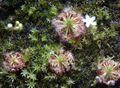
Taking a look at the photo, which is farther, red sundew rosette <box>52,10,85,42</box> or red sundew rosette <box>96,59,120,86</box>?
red sundew rosette <box>52,10,85,42</box>

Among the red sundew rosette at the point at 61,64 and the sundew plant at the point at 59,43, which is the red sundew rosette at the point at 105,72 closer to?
the sundew plant at the point at 59,43

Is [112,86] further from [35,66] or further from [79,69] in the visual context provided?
[35,66]

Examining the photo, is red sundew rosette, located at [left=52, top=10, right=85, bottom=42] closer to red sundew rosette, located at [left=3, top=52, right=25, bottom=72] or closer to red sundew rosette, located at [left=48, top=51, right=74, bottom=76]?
red sundew rosette, located at [left=48, top=51, right=74, bottom=76]

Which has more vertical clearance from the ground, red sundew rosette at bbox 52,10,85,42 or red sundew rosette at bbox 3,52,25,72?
red sundew rosette at bbox 52,10,85,42

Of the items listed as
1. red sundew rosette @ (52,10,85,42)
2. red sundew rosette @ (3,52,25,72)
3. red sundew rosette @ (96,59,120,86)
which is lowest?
red sundew rosette @ (96,59,120,86)

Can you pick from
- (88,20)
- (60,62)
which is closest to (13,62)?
(60,62)

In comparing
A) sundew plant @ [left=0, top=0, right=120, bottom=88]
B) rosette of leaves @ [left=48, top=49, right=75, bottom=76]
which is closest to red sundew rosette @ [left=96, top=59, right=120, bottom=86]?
sundew plant @ [left=0, top=0, right=120, bottom=88]

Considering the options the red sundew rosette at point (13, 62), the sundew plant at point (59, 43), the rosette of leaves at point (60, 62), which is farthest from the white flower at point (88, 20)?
the red sundew rosette at point (13, 62)

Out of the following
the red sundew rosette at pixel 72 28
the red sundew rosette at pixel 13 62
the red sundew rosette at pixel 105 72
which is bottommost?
the red sundew rosette at pixel 105 72
